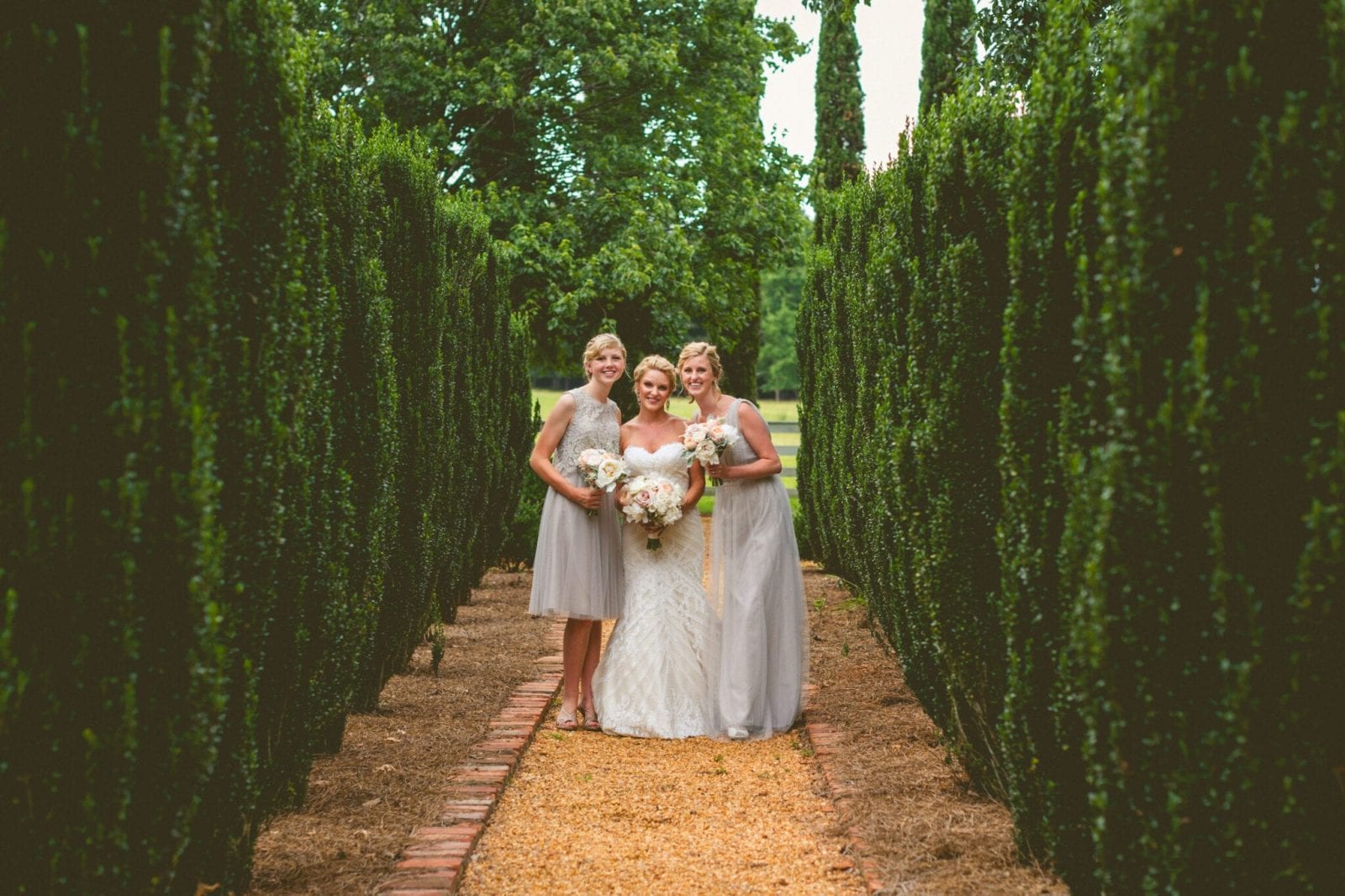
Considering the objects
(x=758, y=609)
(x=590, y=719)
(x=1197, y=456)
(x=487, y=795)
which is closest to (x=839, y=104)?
(x=758, y=609)

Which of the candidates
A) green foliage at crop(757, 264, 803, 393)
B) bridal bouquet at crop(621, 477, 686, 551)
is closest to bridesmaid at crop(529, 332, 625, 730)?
bridal bouquet at crop(621, 477, 686, 551)

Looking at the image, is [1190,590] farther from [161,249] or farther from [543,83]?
[543,83]

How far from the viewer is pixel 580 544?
7.35 meters

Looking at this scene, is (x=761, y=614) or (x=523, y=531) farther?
(x=523, y=531)

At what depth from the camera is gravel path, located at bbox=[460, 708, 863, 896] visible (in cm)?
473

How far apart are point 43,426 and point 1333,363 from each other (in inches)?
115

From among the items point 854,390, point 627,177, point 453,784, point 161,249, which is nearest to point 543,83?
point 627,177

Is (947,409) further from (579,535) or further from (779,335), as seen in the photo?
(779,335)

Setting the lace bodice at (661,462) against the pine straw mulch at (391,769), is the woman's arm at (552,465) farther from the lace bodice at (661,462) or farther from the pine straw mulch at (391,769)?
the pine straw mulch at (391,769)

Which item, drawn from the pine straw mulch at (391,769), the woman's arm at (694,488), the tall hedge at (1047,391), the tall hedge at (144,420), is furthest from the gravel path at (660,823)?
the woman's arm at (694,488)

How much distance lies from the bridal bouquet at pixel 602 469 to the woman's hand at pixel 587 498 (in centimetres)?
5

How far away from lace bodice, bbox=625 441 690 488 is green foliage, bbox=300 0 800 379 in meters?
11.0

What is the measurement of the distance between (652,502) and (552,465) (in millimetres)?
776

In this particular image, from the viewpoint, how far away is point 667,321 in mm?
20656
